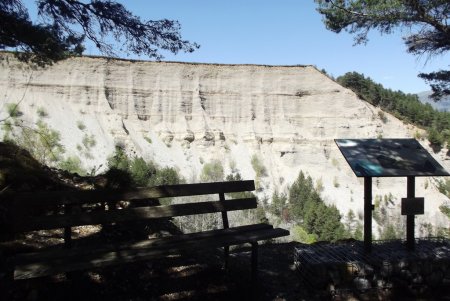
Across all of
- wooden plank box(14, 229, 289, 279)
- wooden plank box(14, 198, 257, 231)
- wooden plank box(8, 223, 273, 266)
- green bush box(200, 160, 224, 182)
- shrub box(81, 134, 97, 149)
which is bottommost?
green bush box(200, 160, 224, 182)

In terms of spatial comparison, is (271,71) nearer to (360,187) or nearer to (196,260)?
(360,187)

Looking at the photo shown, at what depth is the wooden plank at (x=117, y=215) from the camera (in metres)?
3.54

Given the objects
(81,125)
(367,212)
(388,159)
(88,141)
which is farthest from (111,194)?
(81,125)

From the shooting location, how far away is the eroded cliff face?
30.3m

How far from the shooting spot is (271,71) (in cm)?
3684

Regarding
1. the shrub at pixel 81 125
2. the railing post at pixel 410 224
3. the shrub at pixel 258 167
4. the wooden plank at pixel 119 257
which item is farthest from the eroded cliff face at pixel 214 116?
the wooden plank at pixel 119 257

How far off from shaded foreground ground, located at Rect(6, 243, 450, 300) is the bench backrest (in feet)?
1.68

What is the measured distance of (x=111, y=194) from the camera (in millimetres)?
3922

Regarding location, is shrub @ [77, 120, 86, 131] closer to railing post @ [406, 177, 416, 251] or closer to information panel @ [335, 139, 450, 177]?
information panel @ [335, 139, 450, 177]

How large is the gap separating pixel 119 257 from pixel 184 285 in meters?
1.00

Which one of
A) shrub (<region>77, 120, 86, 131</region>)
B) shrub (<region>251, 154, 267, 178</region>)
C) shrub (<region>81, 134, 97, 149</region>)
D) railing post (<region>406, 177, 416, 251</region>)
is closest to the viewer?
railing post (<region>406, 177, 416, 251</region>)

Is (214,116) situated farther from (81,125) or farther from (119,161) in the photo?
(119,161)

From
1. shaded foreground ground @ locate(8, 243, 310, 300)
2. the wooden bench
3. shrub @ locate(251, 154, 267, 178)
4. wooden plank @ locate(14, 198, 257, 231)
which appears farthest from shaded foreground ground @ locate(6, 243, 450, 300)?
shrub @ locate(251, 154, 267, 178)

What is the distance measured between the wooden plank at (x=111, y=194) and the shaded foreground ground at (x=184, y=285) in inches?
27.0
